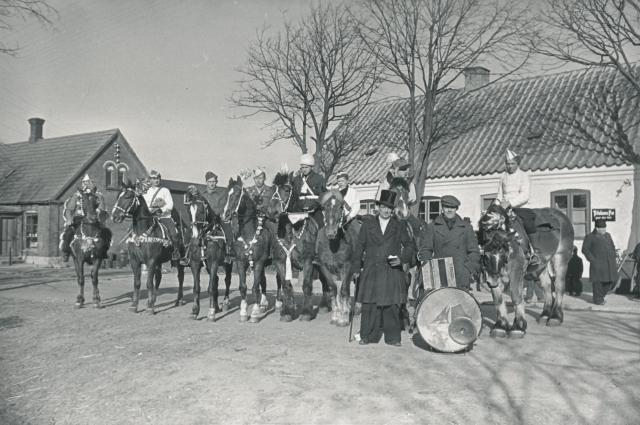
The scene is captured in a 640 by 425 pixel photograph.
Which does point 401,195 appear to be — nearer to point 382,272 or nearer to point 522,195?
point 382,272

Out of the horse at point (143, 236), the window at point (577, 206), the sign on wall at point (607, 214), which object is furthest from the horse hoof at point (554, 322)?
the window at point (577, 206)

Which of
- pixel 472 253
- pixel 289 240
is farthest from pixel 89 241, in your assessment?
pixel 472 253

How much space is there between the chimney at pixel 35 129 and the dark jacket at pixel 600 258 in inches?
1415

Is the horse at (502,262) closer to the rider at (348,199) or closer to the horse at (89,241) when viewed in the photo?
the rider at (348,199)

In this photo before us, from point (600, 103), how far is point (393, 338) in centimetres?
1542

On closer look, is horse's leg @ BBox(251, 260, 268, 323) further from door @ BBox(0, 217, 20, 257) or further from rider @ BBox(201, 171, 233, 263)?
door @ BBox(0, 217, 20, 257)

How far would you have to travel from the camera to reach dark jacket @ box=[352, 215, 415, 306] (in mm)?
7281

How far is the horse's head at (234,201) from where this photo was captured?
906cm

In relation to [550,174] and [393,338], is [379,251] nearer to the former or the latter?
[393,338]

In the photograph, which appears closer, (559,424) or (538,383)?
(559,424)

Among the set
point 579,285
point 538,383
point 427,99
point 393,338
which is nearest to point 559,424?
point 538,383

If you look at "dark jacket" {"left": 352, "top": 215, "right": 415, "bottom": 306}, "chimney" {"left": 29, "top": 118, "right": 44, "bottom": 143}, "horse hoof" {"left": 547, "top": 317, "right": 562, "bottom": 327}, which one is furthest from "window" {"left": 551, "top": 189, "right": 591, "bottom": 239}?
"chimney" {"left": 29, "top": 118, "right": 44, "bottom": 143}

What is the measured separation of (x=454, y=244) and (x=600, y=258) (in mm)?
6307

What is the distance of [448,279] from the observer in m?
7.49
